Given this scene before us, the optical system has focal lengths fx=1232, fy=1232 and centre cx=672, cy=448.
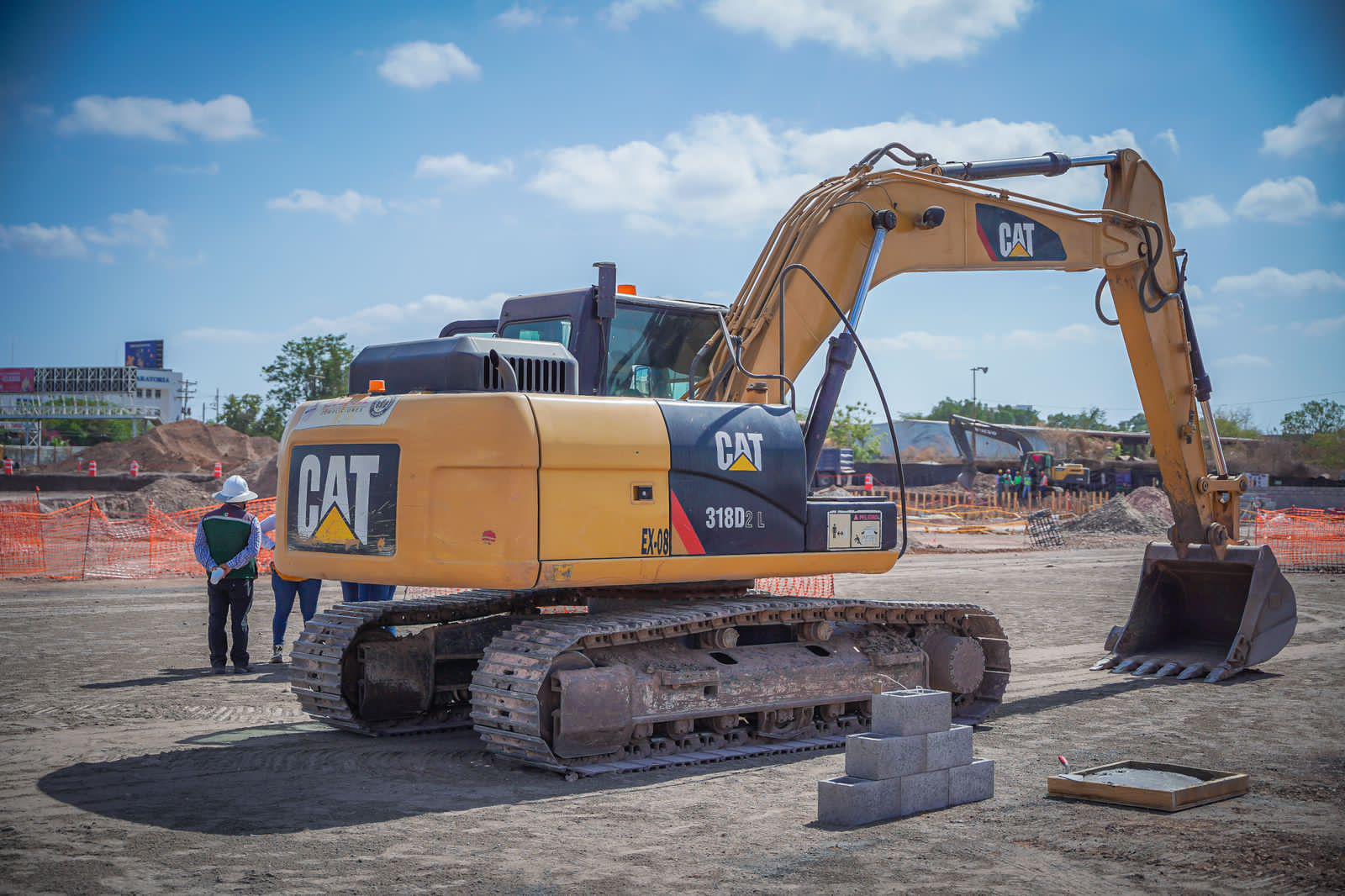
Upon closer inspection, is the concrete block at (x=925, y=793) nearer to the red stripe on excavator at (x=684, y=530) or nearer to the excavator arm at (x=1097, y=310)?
the red stripe on excavator at (x=684, y=530)

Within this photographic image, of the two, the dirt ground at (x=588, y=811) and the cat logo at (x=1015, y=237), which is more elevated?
the cat logo at (x=1015, y=237)

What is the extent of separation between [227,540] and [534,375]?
205 inches

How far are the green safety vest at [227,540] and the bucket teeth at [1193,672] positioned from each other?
28.9 ft

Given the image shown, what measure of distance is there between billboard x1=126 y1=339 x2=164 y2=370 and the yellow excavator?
131843 mm

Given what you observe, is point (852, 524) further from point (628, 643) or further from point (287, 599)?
point (287, 599)

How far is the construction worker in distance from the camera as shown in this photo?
11.7 metres

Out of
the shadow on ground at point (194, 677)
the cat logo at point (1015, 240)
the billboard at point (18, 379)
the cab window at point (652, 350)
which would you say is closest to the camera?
the cab window at point (652, 350)

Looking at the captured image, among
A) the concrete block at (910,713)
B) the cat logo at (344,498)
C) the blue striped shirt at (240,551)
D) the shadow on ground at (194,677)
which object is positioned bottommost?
the shadow on ground at (194,677)

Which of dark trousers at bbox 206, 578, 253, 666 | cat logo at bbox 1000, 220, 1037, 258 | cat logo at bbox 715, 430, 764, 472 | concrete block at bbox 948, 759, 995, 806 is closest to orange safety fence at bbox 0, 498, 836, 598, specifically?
dark trousers at bbox 206, 578, 253, 666

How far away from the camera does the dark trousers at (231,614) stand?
38.5 ft

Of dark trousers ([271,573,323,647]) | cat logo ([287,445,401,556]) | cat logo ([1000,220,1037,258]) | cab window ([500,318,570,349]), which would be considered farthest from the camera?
dark trousers ([271,573,323,647])

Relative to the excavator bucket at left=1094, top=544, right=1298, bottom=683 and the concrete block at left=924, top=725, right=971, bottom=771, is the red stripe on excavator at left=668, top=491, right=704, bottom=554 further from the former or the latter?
the excavator bucket at left=1094, top=544, right=1298, bottom=683

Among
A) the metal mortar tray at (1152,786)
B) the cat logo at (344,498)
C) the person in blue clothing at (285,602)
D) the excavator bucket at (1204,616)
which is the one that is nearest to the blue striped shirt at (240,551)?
the person in blue clothing at (285,602)

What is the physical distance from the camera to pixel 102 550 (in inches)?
960
